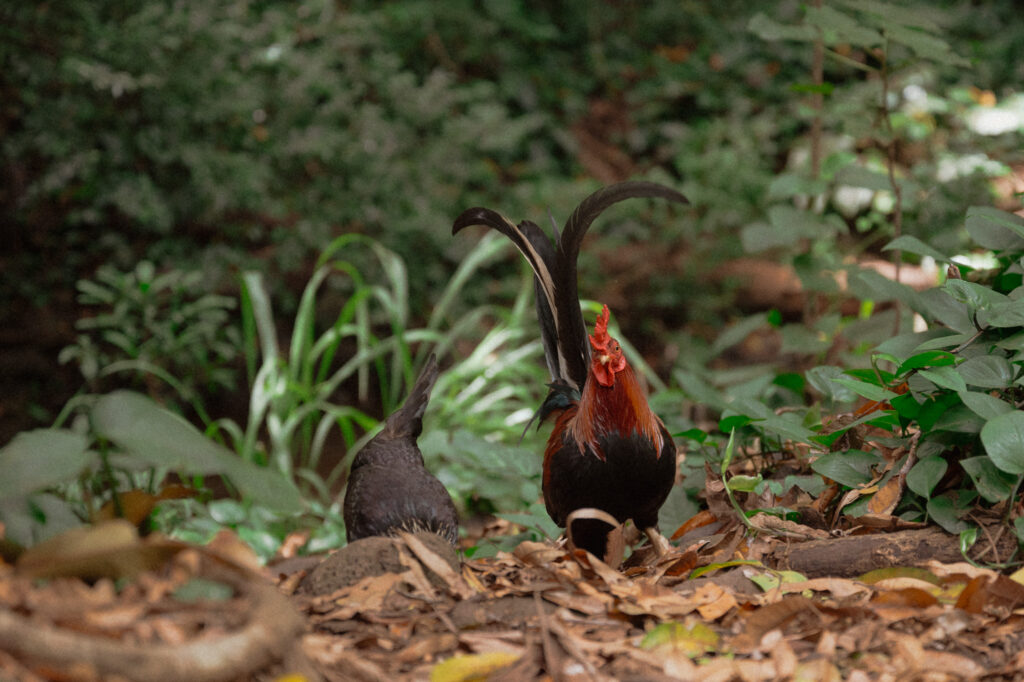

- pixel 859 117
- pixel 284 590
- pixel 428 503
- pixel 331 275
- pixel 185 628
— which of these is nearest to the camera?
pixel 185 628

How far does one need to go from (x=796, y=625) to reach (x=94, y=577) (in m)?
1.20

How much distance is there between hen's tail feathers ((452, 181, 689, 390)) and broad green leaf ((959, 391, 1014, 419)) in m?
0.75

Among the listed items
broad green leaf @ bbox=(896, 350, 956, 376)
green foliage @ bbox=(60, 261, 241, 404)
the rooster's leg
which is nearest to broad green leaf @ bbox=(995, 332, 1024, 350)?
broad green leaf @ bbox=(896, 350, 956, 376)

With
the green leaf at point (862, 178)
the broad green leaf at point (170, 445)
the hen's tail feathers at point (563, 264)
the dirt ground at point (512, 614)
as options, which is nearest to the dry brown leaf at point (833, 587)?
the dirt ground at point (512, 614)

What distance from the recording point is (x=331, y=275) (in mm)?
5016

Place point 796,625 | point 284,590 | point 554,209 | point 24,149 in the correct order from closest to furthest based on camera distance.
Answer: point 796,625 < point 284,590 < point 24,149 < point 554,209

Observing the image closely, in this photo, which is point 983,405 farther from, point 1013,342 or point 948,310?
point 948,310

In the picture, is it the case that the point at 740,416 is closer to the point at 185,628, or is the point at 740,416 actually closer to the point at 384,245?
the point at 185,628

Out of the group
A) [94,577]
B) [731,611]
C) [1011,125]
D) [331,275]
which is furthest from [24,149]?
[1011,125]

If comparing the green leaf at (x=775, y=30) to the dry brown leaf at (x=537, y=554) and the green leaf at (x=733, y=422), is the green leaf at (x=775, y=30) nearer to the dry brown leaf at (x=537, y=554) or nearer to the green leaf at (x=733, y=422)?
the green leaf at (x=733, y=422)

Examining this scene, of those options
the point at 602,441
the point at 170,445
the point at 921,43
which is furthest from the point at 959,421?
the point at 170,445

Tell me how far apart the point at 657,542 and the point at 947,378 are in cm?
83

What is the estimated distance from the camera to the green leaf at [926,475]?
1831 mm

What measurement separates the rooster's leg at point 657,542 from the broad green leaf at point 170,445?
1.19 m
